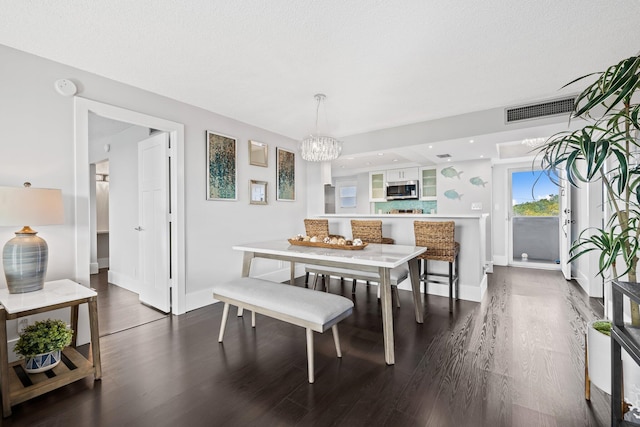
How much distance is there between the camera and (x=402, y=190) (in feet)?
22.2

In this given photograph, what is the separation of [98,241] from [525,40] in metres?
6.93

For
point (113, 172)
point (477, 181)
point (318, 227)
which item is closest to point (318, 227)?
point (318, 227)

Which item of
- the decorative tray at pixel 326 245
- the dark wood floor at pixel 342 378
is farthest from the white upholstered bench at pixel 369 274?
the dark wood floor at pixel 342 378

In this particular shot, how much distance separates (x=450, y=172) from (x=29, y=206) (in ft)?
20.8

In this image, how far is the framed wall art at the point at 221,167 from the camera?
357cm

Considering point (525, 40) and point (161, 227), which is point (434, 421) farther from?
point (161, 227)

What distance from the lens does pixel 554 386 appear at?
186cm

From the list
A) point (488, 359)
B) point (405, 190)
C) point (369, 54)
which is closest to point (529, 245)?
point (405, 190)

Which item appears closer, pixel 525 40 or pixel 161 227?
pixel 525 40

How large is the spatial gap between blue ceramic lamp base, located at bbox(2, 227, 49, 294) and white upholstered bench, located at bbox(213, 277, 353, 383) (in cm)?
123

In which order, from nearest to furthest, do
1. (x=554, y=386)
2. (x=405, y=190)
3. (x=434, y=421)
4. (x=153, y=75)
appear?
1. (x=434, y=421)
2. (x=554, y=386)
3. (x=153, y=75)
4. (x=405, y=190)

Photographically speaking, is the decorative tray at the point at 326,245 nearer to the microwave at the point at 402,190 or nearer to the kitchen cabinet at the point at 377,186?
the microwave at the point at 402,190

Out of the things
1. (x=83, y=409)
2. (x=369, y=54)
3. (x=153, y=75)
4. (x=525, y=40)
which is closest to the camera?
(x=83, y=409)

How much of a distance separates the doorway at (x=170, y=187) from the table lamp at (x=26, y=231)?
455 millimetres
